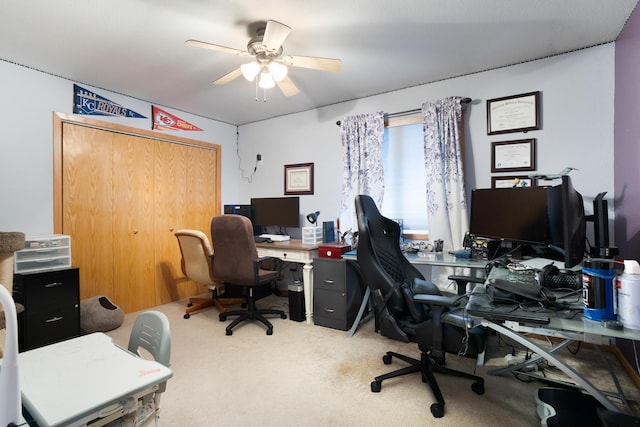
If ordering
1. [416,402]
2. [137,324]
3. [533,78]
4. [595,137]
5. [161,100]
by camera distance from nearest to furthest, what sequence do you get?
[137,324] < [416,402] < [595,137] < [533,78] < [161,100]

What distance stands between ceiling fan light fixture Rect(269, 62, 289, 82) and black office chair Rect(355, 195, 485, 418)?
1.15 m

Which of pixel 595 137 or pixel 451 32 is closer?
pixel 451 32

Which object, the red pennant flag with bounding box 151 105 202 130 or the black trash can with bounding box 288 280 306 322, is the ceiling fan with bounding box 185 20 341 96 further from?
the black trash can with bounding box 288 280 306 322

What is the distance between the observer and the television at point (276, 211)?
386cm

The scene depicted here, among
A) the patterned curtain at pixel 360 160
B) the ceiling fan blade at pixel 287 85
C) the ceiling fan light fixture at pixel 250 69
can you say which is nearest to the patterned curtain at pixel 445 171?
the patterned curtain at pixel 360 160

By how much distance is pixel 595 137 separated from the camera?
248 cm

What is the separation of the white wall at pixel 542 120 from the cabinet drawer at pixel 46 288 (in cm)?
252

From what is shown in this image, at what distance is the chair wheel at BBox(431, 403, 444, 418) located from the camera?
1.73m

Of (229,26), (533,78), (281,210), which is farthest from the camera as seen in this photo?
(281,210)

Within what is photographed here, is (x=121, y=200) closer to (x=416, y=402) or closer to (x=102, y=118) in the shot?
(x=102, y=118)

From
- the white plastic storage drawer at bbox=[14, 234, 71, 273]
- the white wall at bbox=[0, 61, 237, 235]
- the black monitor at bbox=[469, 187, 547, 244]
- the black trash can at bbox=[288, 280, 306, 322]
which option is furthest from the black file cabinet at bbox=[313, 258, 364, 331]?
the white wall at bbox=[0, 61, 237, 235]

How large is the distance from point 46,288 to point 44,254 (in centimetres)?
32

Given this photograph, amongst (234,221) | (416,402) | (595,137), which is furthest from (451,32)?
(416,402)

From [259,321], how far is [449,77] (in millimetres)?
3076
